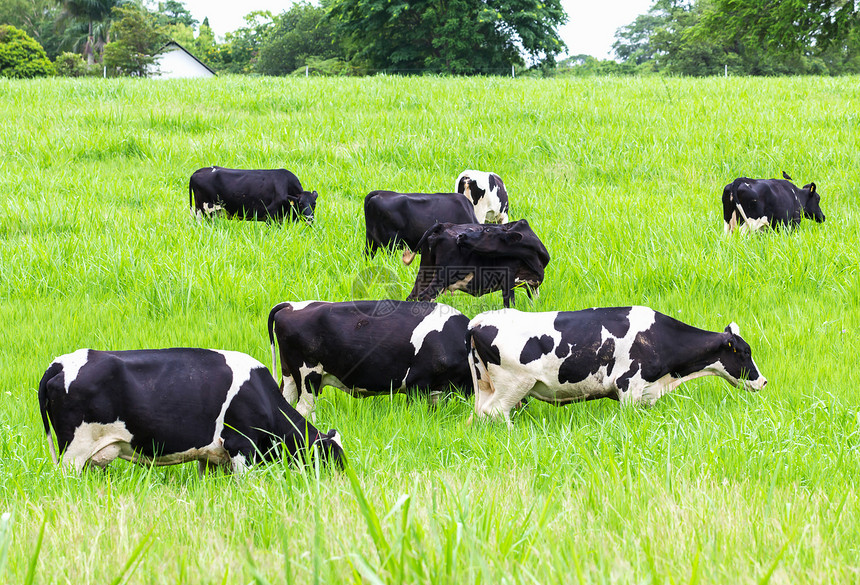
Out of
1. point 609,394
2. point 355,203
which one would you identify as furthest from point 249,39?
point 609,394

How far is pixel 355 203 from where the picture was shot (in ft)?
30.8

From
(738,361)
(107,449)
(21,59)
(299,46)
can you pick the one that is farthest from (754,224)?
(299,46)

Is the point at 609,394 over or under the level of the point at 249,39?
under

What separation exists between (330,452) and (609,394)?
1.88 m

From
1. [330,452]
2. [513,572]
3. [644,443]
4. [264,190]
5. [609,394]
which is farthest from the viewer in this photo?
[264,190]

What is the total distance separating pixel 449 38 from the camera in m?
39.4

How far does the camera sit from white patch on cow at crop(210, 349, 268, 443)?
3.45 m

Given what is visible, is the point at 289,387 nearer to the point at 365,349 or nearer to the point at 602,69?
the point at 365,349

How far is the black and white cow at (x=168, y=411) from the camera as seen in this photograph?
3268 millimetres

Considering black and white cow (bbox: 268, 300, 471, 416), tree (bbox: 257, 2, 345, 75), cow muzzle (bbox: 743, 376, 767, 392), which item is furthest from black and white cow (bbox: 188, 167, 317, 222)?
tree (bbox: 257, 2, 345, 75)

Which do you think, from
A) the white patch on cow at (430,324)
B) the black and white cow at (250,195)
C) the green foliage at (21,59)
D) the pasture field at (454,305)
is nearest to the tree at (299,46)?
the green foliage at (21,59)

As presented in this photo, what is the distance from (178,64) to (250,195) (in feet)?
210

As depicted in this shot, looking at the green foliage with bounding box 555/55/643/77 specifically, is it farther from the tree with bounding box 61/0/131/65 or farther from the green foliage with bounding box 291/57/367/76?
the tree with bounding box 61/0/131/65

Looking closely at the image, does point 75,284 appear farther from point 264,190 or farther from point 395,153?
point 395,153
